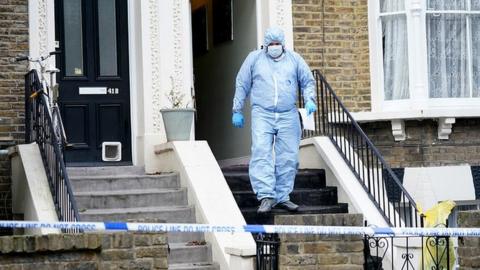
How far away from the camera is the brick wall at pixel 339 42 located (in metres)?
13.9

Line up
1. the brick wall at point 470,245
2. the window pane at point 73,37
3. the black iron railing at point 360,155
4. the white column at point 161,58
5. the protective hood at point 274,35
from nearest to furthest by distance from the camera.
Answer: the brick wall at point 470,245 → the protective hood at point 274,35 → the black iron railing at point 360,155 → the white column at point 161,58 → the window pane at point 73,37

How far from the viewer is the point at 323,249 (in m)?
9.27

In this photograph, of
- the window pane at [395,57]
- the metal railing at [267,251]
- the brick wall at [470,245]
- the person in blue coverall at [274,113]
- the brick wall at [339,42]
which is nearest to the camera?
the brick wall at [470,245]

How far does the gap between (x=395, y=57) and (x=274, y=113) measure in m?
2.91

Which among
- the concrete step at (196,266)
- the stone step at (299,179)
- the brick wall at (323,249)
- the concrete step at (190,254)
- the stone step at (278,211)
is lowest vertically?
the concrete step at (196,266)

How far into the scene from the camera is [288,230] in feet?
27.5

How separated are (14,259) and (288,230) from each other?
6.76 ft

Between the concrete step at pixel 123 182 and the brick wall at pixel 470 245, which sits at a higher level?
the concrete step at pixel 123 182

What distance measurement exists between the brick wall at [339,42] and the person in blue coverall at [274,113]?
184 cm

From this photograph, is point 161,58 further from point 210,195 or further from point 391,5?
point 391,5

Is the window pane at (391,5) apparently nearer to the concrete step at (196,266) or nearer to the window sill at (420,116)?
the window sill at (420,116)

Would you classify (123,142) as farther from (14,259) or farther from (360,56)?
A: (14,259)

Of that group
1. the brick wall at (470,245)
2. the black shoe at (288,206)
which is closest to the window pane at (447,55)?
the black shoe at (288,206)

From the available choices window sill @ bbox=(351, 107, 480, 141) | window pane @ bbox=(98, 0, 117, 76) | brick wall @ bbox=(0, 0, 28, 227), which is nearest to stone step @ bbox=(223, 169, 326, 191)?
window sill @ bbox=(351, 107, 480, 141)
